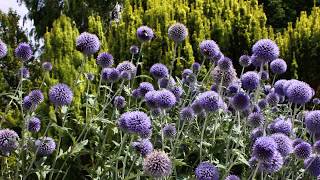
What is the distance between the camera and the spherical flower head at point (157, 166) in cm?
277

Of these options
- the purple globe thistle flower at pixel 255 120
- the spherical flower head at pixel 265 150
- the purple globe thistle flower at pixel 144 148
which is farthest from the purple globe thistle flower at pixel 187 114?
the spherical flower head at pixel 265 150

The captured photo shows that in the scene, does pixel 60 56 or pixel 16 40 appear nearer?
pixel 60 56

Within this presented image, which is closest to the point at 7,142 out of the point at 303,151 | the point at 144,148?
the point at 144,148

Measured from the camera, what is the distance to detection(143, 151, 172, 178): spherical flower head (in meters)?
2.77

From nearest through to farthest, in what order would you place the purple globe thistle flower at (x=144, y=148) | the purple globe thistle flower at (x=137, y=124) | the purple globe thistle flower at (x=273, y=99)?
1. the purple globe thistle flower at (x=137, y=124)
2. the purple globe thistle flower at (x=144, y=148)
3. the purple globe thistle flower at (x=273, y=99)

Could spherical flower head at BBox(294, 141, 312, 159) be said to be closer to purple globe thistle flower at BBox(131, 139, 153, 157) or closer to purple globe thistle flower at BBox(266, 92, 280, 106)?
purple globe thistle flower at BBox(131, 139, 153, 157)

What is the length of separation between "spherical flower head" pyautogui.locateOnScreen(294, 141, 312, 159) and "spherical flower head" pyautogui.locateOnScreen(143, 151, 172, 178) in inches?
35.7

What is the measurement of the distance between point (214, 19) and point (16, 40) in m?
4.92

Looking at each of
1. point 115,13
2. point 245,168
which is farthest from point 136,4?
point 115,13

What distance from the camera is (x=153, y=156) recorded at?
282 cm

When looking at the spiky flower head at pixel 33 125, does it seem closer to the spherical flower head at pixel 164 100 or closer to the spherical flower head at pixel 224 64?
the spherical flower head at pixel 164 100

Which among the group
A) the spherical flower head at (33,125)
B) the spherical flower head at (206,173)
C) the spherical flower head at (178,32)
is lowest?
the spherical flower head at (206,173)

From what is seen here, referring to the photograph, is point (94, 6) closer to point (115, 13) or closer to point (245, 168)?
point (115, 13)

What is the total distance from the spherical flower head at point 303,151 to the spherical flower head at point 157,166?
908 millimetres
